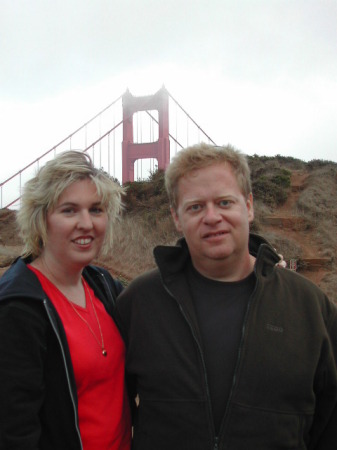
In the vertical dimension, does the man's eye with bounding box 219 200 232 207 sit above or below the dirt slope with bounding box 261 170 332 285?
below

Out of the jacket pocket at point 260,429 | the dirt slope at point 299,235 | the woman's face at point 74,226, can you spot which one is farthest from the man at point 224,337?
the dirt slope at point 299,235

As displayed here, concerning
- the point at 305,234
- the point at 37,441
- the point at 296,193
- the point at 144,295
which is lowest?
the point at 37,441

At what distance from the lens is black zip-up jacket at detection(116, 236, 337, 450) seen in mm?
1522

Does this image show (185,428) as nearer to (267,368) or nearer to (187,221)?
(267,368)

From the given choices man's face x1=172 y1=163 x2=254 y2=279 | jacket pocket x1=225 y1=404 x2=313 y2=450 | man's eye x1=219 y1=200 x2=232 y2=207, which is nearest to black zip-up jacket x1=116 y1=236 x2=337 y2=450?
jacket pocket x1=225 y1=404 x2=313 y2=450

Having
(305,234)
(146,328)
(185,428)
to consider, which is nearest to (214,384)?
(185,428)

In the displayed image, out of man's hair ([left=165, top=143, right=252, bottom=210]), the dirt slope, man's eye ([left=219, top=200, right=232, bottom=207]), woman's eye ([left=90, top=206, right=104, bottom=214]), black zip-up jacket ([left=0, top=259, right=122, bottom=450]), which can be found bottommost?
black zip-up jacket ([left=0, top=259, right=122, bottom=450])

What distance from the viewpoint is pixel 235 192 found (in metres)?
1.73

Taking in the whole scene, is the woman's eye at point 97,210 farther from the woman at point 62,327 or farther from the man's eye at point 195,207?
the man's eye at point 195,207

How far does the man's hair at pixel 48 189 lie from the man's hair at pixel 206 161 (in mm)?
301

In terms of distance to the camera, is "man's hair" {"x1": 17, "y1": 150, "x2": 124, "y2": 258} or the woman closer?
the woman

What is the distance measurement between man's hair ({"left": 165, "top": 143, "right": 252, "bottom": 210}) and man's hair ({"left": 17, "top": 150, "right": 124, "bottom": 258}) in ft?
0.99

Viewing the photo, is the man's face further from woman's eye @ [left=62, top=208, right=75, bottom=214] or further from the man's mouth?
woman's eye @ [left=62, top=208, right=75, bottom=214]

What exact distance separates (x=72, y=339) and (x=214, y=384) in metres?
0.58
